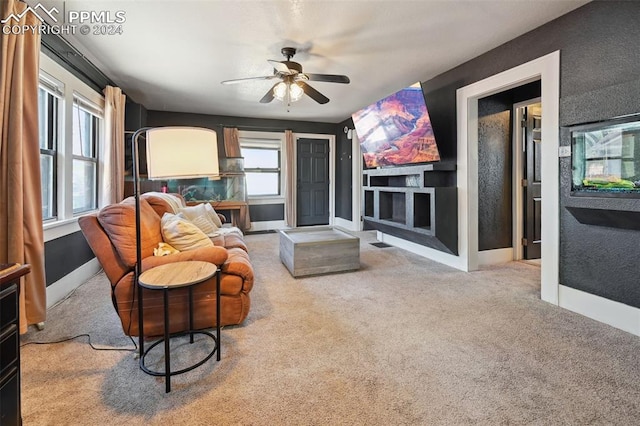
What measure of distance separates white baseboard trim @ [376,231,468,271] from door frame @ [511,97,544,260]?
3.01 feet

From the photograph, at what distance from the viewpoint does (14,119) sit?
2002 mm

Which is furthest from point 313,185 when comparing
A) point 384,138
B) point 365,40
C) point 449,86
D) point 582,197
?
point 582,197

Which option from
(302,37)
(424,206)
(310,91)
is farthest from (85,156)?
(424,206)

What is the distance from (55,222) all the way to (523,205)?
518 centimetres

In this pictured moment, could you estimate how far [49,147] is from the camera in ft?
9.46

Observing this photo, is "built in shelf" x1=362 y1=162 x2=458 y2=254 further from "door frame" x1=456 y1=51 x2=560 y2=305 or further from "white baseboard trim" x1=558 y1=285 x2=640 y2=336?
"white baseboard trim" x1=558 y1=285 x2=640 y2=336

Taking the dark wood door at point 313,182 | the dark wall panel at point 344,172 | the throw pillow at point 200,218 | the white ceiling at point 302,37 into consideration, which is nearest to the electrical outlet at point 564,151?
the white ceiling at point 302,37

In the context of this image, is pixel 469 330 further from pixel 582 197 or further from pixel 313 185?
pixel 313 185

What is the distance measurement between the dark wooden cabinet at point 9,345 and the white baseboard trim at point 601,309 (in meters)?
3.42

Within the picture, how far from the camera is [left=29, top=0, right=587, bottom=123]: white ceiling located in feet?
7.80

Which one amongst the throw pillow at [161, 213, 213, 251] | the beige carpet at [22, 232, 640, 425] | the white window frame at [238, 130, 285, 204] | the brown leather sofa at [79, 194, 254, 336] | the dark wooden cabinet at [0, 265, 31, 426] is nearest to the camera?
the dark wooden cabinet at [0, 265, 31, 426]

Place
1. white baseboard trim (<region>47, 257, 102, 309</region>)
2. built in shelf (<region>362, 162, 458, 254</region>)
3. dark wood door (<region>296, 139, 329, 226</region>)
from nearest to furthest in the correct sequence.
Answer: white baseboard trim (<region>47, 257, 102, 309</region>), built in shelf (<region>362, 162, 458, 254</region>), dark wood door (<region>296, 139, 329, 226</region>)

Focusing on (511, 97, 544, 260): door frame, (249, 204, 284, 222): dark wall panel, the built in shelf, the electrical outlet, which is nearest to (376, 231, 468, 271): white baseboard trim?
the built in shelf

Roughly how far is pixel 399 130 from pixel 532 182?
182 cm
